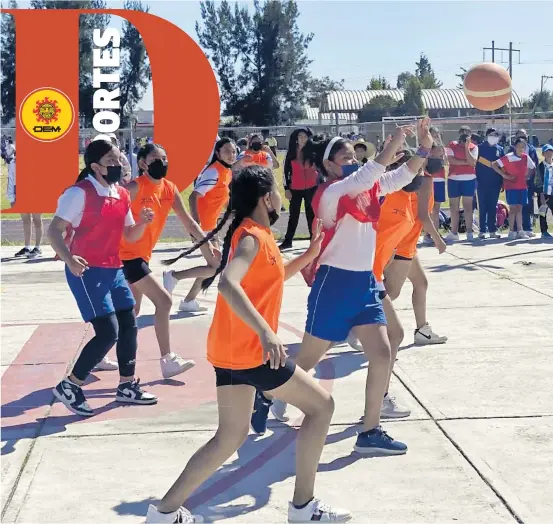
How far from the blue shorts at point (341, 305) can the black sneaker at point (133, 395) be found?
5.50ft

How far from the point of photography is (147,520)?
4238mm

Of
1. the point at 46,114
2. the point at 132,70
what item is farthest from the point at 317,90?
the point at 46,114

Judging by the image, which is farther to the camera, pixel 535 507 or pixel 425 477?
pixel 425 477

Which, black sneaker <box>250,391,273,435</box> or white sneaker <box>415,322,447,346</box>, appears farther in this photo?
white sneaker <box>415,322,447,346</box>

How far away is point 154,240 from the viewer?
7.13 meters

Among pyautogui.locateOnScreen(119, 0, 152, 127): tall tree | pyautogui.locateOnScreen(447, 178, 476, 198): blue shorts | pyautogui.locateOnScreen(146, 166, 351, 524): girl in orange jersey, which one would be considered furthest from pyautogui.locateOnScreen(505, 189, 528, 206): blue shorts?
pyautogui.locateOnScreen(119, 0, 152, 127): tall tree

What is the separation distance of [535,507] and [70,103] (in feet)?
77.3

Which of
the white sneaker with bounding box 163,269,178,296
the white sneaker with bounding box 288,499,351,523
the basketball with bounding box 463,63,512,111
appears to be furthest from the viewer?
the basketball with bounding box 463,63,512,111

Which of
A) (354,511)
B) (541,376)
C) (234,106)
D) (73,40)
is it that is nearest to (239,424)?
(354,511)

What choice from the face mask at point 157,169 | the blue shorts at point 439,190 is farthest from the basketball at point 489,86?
the face mask at point 157,169

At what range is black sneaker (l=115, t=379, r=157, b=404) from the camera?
6492 millimetres

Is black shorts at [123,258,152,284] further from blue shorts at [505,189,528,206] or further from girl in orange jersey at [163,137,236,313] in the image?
blue shorts at [505,189,528,206]

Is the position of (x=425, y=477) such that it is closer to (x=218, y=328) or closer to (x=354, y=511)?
(x=354, y=511)

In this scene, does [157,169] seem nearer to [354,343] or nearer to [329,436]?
[354,343]
